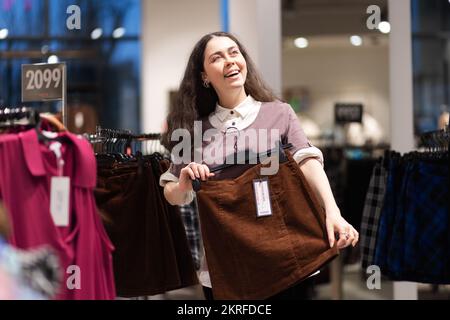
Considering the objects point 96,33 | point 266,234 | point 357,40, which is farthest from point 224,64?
point 96,33

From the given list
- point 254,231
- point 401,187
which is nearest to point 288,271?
point 254,231

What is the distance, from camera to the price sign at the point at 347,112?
4.84 meters

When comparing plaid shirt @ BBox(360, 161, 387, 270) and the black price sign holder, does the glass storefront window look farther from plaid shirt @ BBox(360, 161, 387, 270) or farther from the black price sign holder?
plaid shirt @ BBox(360, 161, 387, 270)

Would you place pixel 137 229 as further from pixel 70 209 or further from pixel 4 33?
pixel 4 33

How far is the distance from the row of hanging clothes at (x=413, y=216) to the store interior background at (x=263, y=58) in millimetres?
850

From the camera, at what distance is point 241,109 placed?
8.07ft

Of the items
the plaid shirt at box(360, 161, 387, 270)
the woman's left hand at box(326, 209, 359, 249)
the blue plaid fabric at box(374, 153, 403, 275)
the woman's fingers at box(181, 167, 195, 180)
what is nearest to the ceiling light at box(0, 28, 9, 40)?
the plaid shirt at box(360, 161, 387, 270)

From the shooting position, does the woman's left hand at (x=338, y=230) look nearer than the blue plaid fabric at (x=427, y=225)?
Yes

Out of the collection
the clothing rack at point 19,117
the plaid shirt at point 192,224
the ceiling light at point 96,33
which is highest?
the ceiling light at point 96,33

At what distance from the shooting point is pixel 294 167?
88.6 inches

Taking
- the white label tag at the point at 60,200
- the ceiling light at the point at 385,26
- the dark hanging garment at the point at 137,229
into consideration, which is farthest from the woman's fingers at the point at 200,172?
the ceiling light at the point at 385,26

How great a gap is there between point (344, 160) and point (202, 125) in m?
2.47

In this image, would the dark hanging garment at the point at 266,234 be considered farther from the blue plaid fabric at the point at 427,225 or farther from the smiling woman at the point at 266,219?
the blue plaid fabric at the point at 427,225
